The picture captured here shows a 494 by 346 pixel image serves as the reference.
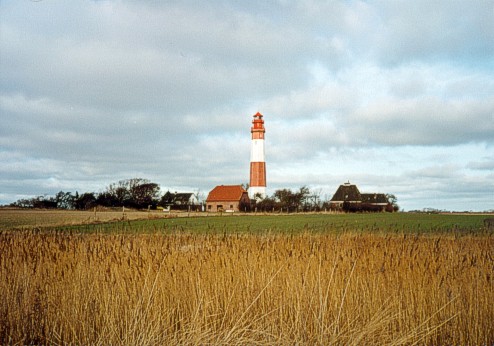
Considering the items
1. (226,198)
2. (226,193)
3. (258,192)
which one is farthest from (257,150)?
(226,193)

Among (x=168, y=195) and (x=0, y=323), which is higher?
(x=168, y=195)

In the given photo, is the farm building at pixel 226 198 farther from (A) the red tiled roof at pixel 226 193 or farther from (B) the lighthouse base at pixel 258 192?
(B) the lighthouse base at pixel 258 192

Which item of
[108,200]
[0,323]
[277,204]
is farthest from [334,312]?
[108,200]

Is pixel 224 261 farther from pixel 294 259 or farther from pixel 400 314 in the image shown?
pixel 400 314

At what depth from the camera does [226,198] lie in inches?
2761

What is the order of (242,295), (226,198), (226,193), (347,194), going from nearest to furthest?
(242,295)
(226,198)
(226,193)
(347,194)

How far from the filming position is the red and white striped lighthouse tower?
58.9 metres

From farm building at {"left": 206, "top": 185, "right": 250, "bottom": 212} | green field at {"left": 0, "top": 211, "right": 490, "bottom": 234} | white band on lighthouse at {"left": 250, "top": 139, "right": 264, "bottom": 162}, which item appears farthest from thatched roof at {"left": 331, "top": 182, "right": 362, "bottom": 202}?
green field at {"left": 0, "top": 211, "right": 490, "bottom": 234}

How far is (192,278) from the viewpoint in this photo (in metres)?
6.25

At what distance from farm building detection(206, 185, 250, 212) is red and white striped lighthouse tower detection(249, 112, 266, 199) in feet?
26.7

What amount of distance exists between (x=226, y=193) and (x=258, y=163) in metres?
13.8

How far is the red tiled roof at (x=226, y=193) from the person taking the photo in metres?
69.9

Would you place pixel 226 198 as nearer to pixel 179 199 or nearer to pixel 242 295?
pixel 179 199

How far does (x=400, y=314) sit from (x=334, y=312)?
2.65 ft
